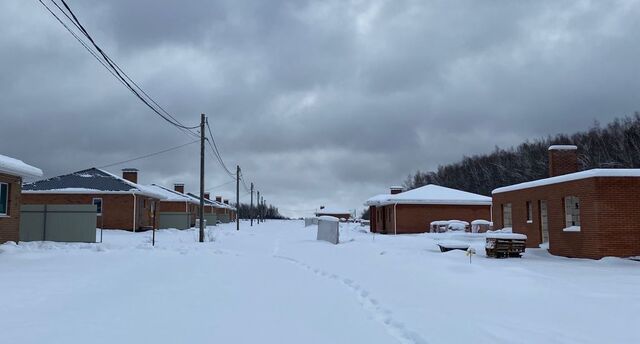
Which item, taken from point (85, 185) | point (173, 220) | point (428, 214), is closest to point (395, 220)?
point (428, 214)

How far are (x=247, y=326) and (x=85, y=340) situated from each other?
6.98 feet

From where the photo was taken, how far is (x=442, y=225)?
132ft

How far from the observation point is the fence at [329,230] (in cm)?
3089

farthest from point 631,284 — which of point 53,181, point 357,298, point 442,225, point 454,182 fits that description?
point 454,182

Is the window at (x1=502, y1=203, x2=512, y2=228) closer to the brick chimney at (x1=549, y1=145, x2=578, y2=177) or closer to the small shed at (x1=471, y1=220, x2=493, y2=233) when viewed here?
the brick chimney at (x1=549, y1=145, x2=578, y2=177)

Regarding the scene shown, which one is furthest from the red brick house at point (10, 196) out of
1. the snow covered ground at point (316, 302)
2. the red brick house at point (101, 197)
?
the red brick house at point (101, 197)

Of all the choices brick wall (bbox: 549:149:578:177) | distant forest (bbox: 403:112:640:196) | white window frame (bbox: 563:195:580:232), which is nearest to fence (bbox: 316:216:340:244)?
brick wall (bbox: 549:149:578:177)

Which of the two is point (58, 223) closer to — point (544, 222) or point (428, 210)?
point (544, 222)

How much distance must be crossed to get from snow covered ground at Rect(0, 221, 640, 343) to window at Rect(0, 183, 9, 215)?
538 cm

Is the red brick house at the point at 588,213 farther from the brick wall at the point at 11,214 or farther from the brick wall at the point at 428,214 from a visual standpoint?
the brick wall at the point at 11,214

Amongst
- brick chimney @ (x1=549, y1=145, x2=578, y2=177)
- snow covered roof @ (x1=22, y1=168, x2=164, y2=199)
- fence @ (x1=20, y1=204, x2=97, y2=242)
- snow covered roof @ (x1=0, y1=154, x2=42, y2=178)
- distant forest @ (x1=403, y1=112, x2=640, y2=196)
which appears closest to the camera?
snow covered roof @ (x1=0, y1=154, x2=42, y2=178)

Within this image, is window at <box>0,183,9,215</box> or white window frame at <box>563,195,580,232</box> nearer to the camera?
white window frame at <box>563,195,580,232</box>

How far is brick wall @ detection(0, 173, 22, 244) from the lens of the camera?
21.9 metres

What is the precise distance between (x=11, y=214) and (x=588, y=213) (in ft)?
68.3
